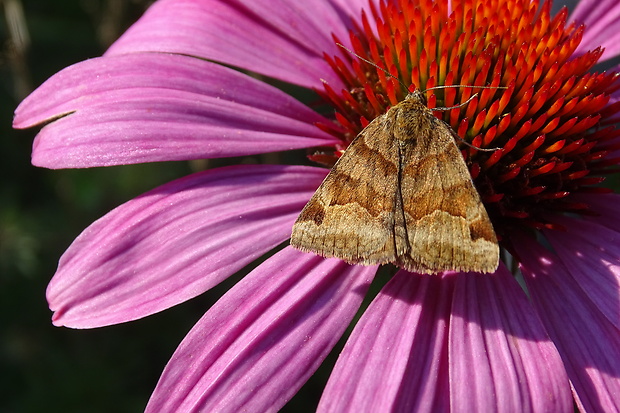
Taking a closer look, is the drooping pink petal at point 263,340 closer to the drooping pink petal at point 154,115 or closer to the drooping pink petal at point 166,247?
the drooping pink petal at point 166,247

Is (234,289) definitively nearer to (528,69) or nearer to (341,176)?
(341,176)

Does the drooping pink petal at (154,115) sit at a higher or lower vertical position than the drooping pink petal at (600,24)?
lower

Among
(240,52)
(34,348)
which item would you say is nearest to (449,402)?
(240,52)

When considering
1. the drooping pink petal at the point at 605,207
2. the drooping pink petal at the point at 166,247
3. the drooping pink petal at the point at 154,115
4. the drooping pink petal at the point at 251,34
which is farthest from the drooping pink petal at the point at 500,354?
the drooping pink petal at the point at 251,34

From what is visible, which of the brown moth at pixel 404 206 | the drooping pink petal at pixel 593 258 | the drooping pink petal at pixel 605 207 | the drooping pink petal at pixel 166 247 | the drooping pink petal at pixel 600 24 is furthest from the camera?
the drooping pink petal at pixel 600 24

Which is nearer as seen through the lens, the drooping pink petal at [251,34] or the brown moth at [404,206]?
the brown moth at [404,206]

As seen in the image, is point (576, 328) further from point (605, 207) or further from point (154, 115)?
point (154, 115)

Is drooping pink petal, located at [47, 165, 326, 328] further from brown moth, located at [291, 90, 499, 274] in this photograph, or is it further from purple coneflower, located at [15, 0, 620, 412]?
brown moth, located at [291, 90, 499, 274]

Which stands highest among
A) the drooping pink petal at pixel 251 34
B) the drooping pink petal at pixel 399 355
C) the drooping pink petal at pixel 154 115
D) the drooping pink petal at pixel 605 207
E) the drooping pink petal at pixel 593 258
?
the drooping pink petal at pixel 251 34
